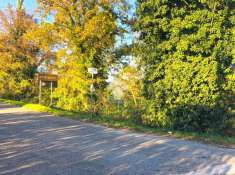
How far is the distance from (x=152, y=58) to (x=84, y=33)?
7078mm

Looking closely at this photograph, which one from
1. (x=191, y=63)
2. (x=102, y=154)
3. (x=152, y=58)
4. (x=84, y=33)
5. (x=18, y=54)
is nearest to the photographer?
(x=102, y=154)

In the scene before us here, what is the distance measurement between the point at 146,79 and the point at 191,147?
21.4 ft

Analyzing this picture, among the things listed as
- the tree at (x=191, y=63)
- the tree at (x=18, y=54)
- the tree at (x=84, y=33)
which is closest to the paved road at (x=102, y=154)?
the tree at (x=191, y=63)

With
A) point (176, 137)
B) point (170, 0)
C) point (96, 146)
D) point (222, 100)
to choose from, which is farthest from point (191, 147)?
point (170, 0)

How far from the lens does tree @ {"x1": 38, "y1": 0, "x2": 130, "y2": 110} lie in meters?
21.6

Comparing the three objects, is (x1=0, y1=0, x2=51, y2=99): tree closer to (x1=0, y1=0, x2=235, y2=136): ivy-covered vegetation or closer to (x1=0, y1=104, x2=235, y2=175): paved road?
(x1=0, y1=0, x2=235, y2=136): ivy-covered vegetation

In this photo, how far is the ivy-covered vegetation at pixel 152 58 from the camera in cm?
1445

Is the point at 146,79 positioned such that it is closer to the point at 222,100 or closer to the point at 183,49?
the point at 183,49

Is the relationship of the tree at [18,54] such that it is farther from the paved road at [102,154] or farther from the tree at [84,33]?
the paved road at [102,154]

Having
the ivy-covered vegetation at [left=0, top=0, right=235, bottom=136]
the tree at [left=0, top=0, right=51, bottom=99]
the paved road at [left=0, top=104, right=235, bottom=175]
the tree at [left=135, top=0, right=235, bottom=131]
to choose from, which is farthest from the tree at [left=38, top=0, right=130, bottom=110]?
the tree at [left=0, top=0, right=51, bottom=99]

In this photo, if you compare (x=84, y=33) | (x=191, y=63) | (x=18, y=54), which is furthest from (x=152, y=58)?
(x=18, y=54)

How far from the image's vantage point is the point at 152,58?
15.8m

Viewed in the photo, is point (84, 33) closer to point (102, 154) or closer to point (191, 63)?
point (191, 63)

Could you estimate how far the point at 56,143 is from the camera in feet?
32.3
